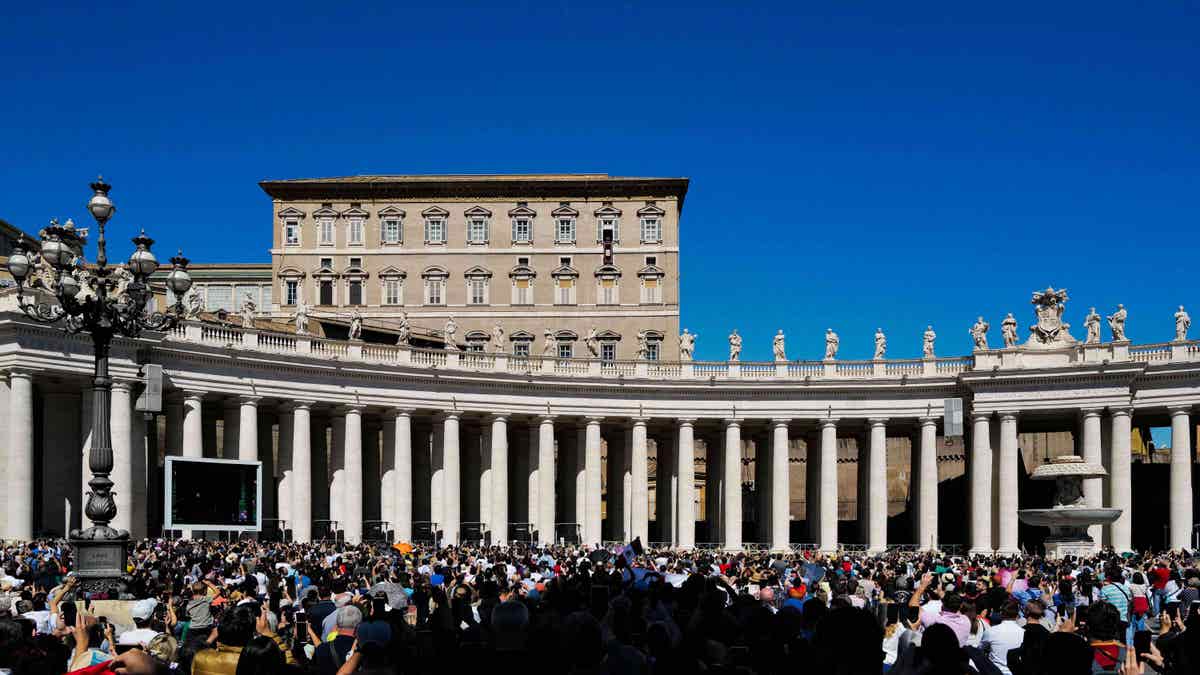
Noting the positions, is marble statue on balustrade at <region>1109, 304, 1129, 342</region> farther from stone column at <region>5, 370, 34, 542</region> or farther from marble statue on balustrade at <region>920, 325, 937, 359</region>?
stone column at <region>5, 370, 34, 542</region>

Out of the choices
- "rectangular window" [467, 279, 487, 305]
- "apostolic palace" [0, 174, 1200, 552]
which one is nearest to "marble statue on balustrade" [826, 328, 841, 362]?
"apostolic palace" [0, 174, 1200, 552]

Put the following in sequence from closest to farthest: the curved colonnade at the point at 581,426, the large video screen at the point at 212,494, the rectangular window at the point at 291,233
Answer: the large video screen at the point at 212,494, the curved colonnade at the point at 581,426, the rectangular window at the point at 291,233

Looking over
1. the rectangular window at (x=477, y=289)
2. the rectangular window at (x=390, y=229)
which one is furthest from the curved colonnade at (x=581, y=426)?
the rectangular window at (x=390, y=229)

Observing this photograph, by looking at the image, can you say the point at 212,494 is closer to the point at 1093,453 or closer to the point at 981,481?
the point at 981,481

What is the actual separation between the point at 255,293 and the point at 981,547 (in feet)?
240

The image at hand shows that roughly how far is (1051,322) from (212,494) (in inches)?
1799

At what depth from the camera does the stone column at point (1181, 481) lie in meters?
66.8

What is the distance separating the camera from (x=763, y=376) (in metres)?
76.7

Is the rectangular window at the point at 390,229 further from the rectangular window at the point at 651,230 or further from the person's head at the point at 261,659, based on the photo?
the person's head at the point at 261,659

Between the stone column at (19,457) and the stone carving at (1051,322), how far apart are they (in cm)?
5133

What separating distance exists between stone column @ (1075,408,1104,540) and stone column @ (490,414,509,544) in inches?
1110

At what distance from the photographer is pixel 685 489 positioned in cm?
7562

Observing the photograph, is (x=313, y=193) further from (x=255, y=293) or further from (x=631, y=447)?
(x=631, y=447)

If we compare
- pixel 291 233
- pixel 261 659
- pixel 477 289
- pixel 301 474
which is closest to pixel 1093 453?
pixel 301 474
